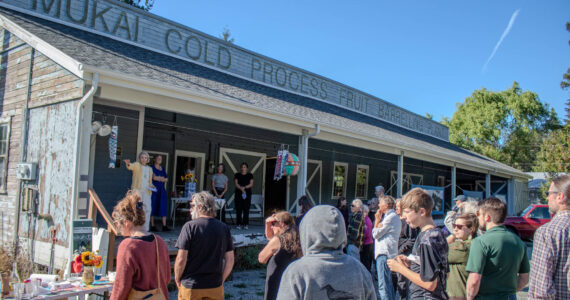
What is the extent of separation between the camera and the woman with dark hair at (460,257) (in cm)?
345

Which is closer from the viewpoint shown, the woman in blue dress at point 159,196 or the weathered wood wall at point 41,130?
the weathered wood wall at point 41,130

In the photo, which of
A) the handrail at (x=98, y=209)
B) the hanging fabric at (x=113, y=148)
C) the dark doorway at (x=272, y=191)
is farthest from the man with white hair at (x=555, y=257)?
the dark doorway at (x=272, y=191)

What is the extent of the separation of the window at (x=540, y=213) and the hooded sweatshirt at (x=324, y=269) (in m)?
15.7

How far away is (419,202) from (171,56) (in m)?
9.33

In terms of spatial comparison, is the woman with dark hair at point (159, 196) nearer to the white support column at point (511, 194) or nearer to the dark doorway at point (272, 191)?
the dark doorway at point (272, 191)

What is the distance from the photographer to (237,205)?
376 inches

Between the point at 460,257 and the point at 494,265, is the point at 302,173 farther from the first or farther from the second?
the point at 494,265

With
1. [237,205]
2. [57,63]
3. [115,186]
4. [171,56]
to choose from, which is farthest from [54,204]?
[171,56]

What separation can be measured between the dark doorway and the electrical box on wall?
6.94 meters

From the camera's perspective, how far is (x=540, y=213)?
15.2 metres

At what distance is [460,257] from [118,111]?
6.96 m

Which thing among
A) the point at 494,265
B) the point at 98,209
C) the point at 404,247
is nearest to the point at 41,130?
the point at 98,209

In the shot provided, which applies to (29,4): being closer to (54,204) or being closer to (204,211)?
(54,204)

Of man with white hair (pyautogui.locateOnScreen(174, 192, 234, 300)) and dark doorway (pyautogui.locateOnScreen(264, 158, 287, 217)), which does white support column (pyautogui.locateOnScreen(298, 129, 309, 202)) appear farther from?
man with white hair (pyautogui.locateOnScreen(174, 192, 234, 300))
